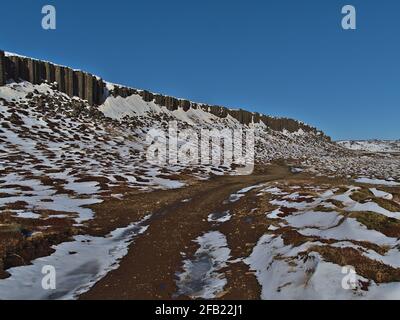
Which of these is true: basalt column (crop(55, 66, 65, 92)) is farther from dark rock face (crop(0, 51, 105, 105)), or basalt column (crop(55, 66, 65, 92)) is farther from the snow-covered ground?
the snow-covered ground

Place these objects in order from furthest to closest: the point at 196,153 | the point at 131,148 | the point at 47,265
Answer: the point at 196,153 < the point at 131,148 < the point at 47,265

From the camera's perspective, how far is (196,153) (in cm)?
7494

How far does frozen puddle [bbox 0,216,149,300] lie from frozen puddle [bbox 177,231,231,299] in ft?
10.5

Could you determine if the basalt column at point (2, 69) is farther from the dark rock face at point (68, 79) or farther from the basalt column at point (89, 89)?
the basalt column at point (89, 89)

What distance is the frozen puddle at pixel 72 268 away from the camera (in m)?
12.1

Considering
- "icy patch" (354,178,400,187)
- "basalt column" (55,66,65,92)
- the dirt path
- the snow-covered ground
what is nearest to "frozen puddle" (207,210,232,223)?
the dirt path

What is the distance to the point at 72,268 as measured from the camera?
14.7 metres

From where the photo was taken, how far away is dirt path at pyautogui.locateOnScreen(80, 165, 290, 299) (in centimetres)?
1271

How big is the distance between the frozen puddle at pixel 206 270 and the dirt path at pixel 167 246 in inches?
13.7

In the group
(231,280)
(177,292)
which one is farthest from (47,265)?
(231,280)

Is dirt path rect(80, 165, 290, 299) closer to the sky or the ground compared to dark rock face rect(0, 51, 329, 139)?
closer to the ground

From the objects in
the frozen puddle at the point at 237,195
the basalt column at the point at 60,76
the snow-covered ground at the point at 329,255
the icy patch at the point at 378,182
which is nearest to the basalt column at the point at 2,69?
the basalt column at the point at 60,76

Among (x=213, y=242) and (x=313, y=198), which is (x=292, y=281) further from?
(x=313, y=198)
